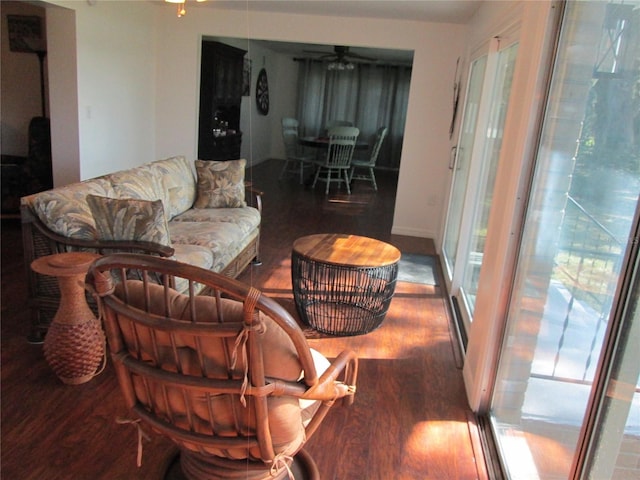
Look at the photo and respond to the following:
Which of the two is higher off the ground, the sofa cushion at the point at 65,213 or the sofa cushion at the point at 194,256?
the sofa cushion at the point at 65,213

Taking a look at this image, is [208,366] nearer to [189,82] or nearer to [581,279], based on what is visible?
A: [581,279]

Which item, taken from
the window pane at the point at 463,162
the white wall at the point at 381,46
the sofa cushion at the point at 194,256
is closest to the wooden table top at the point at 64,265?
the sofa cushion at the point at 194,256

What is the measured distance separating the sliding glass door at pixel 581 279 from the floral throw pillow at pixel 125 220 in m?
1.72

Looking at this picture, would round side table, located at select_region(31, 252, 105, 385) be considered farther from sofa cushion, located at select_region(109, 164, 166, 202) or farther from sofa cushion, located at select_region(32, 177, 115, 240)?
sofa cushion, located at select_region(109, 164, 166, 202)

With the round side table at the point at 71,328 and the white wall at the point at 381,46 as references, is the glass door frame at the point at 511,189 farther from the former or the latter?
the white wall at the point at 381,46

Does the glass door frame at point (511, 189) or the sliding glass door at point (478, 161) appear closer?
the glass door frame at point (511, 189)

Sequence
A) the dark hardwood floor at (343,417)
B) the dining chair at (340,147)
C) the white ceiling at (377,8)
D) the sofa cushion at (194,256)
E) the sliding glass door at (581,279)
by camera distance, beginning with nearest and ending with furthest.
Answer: the sliding glass door at (581,279)
the dark hardwood floor at (343,417)
the sofa cushion at (194,256)
the white ceiling at (377,8)
the dining chair at (340,147)

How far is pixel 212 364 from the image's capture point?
4.23ft

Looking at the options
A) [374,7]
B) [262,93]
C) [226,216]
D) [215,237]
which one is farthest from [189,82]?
[262,93]

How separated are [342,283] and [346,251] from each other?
20 cm

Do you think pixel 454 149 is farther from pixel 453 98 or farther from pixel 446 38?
pixel 446 38

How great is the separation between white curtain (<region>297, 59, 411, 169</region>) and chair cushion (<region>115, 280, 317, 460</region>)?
9.18 meters

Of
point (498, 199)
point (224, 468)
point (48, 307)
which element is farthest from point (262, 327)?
point (48, 307)

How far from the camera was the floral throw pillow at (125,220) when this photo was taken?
96.3 inches
